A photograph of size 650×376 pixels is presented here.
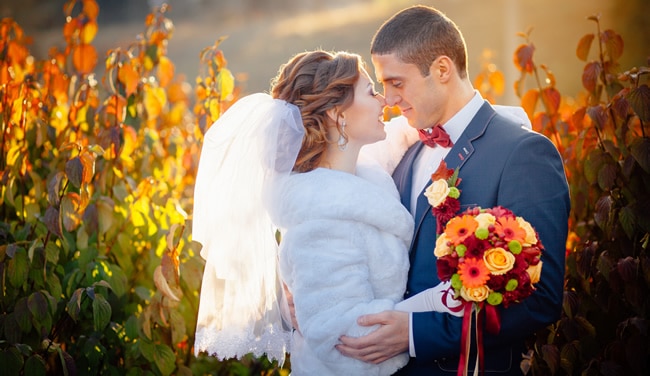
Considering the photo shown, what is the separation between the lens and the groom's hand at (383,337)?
8.79ft

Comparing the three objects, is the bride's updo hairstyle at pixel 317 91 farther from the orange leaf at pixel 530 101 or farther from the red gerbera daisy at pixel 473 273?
the orange leaf at pixel 530 101

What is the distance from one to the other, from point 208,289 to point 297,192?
1.88 feet

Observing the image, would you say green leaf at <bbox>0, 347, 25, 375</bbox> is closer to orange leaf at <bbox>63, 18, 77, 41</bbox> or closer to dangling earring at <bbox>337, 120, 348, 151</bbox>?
dangling earring at <bbox>337, 120, 348, 151</bbox>

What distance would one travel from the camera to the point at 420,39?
3.11m

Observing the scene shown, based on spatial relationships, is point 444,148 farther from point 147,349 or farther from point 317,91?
point 147,349

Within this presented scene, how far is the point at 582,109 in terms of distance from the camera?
354 cm

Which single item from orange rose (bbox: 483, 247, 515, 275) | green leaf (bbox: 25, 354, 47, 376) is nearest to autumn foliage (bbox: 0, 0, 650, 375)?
green leaf (bbox: 25, 354, 47, 376)

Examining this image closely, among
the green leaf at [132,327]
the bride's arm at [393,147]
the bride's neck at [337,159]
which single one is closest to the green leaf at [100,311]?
the green leaf at [132,327]

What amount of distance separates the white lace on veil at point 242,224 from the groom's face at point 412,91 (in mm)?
476

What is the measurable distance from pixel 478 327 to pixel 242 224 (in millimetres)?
1035

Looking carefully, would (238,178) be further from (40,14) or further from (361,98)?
(40,14)

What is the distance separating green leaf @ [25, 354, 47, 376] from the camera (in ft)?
9.91

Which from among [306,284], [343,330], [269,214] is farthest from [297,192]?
[343,330]

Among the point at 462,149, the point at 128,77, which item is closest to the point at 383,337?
the point at 462,149
